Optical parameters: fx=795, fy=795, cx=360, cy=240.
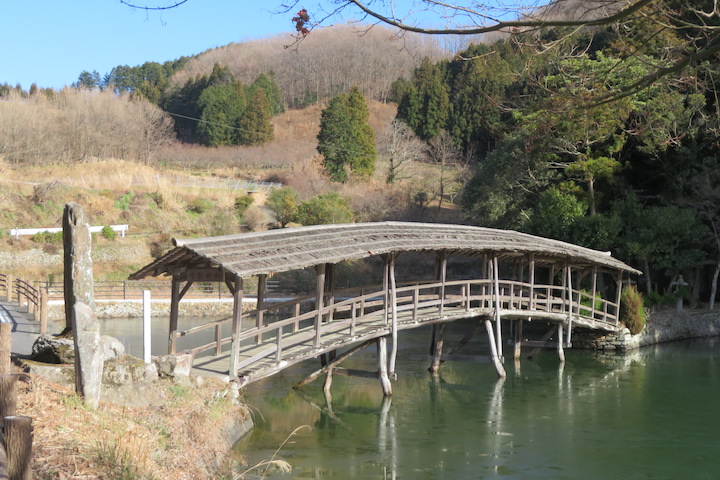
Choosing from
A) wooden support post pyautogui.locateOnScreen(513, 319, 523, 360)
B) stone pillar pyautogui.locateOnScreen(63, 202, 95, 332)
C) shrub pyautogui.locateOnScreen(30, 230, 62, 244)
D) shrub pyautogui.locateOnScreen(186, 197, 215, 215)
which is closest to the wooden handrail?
wooden support post pyautogui.locateOnScreen(513, 319, 523, 360)

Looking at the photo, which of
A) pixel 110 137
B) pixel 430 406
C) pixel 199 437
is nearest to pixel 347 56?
pixel 110 137

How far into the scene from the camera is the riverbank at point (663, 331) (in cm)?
2575

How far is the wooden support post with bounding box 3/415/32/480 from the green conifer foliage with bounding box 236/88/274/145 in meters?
65.7

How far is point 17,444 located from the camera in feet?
17.1

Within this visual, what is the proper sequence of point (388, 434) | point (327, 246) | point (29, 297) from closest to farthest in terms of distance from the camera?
1. point (388, 434)
2. point (327, 246)
3. point (29, 297)

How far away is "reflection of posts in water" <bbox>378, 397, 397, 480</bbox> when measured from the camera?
1242 centimetres

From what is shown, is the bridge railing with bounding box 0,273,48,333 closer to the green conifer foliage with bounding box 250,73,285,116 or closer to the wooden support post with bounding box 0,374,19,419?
the wooden support post with bounding box 0,374,19,419

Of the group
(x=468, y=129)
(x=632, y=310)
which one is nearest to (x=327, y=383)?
(x=632, y=310)

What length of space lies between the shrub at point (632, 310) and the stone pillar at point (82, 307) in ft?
63.8

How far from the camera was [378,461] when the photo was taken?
12.8m

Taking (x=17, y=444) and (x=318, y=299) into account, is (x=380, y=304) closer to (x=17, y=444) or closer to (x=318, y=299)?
(x=318, y=299)

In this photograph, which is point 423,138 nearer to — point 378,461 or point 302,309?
point 302,309

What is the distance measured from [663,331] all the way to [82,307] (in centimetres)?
2263

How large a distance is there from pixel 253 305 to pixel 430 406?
18.6 metres
